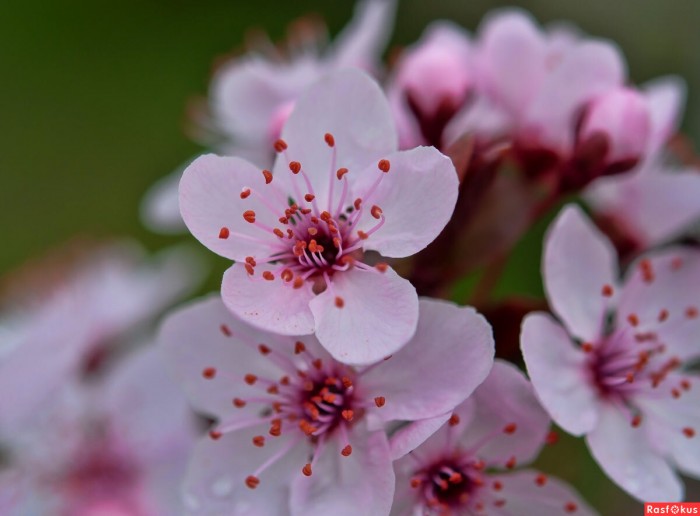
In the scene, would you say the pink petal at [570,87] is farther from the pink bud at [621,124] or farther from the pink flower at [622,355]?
the pink flower at [622,355]

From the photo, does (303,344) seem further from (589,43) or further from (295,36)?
(295,36)

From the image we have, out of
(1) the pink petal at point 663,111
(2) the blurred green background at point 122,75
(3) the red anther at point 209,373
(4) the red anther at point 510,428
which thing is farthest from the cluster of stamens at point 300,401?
(2) the blurred green background at point 122,75

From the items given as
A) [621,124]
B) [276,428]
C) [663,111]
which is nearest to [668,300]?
[621,124]

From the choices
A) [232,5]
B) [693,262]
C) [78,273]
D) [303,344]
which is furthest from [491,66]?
[232,5]

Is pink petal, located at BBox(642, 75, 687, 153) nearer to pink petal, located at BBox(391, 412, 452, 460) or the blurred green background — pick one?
pink petal, located at BBox(391, 412, 452, 460)

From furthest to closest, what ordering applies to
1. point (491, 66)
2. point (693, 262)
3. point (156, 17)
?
1. point (156, 17)
2. point (491, 66)
3. point (693, 262)

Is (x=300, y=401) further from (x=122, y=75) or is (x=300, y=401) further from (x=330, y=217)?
(x=122, y=75)

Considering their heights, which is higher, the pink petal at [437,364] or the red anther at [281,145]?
the red anther at [281,145]
